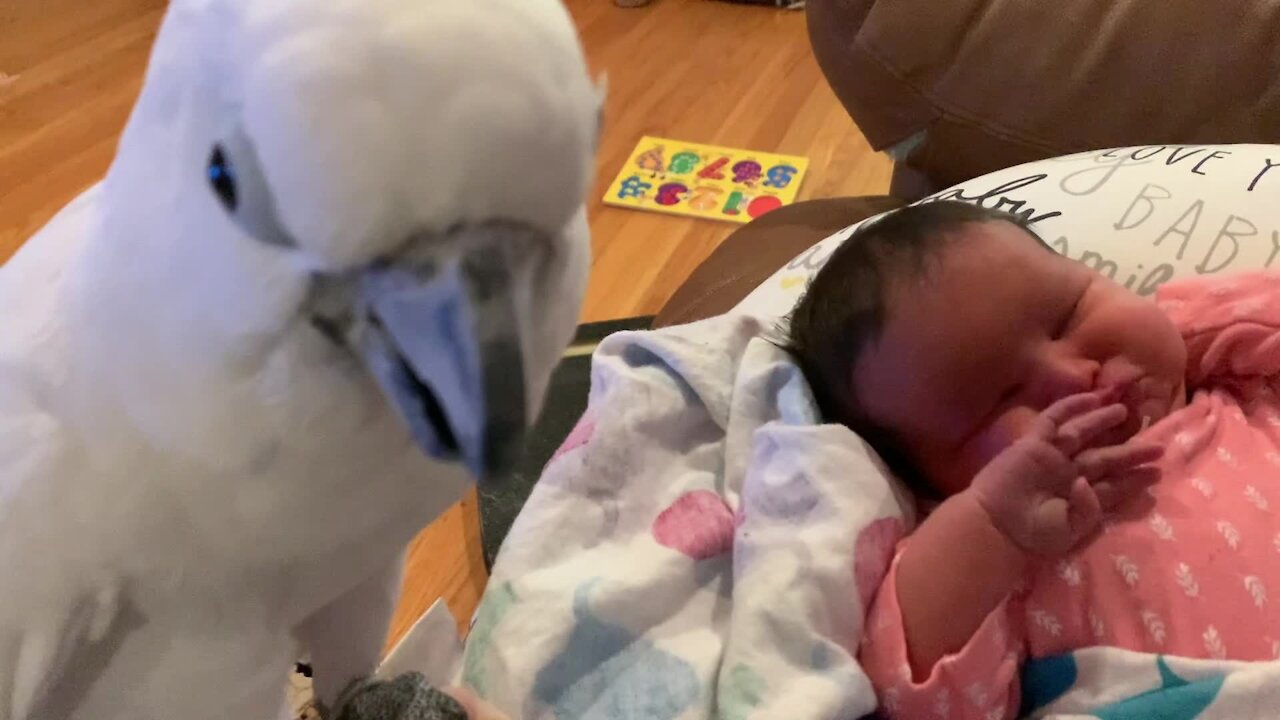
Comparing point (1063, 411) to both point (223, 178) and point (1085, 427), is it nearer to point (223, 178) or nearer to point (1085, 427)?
point (1085, 427)

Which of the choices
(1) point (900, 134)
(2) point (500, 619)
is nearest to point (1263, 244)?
(1) point (900, 134)

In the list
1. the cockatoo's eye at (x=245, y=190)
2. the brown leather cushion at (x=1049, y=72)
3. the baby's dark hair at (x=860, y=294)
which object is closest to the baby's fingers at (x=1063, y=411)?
the baby's dark hair at (x=860, y=294)

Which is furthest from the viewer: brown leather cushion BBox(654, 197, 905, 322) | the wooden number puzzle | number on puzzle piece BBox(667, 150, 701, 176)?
number on puzzle piece BBox(667, 150, 701, 176)

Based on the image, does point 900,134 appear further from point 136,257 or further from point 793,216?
point 136,257

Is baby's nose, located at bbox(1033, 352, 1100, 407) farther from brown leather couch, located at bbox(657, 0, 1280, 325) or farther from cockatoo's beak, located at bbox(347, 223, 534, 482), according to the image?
cockatoo's beak, located at bbox(347, 223, 534, 482)

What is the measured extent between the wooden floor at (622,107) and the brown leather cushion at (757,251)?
27 cm

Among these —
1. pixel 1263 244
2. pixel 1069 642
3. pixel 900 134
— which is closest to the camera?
pixel 1069 642

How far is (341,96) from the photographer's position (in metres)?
0.30

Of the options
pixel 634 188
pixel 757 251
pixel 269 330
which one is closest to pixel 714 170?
pixel 634 188

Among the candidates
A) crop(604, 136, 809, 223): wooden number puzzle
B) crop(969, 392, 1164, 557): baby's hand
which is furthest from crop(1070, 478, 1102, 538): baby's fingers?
crop(604, 136, 809, 223): wooden number puzzle

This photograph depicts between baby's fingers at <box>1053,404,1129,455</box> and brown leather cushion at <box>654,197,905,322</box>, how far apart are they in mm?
455

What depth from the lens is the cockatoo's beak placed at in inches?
12.4

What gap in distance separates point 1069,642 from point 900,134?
1.96 feet

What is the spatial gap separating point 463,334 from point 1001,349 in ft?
1.75
